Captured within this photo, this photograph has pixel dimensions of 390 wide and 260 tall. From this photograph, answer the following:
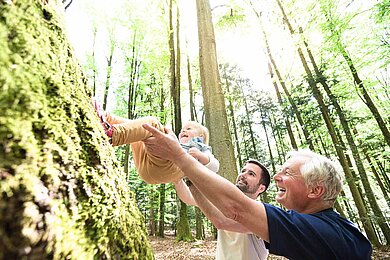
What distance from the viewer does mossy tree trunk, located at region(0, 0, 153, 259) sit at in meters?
0.46

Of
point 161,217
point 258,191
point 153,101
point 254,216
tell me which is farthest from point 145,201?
point 254,216

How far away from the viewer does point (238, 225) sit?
7.65 ft

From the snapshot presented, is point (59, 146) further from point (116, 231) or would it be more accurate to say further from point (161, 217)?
point (161, 217)

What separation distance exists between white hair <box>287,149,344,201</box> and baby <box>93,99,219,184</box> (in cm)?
104

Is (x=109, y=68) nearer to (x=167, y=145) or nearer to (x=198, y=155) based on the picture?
(x=198, y=155)

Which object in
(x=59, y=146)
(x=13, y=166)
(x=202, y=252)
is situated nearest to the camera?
(x=13, y=166)

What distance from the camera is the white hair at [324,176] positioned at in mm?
1975

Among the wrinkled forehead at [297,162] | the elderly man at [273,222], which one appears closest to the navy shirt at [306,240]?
the elderly man at [273,222]

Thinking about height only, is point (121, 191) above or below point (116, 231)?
above

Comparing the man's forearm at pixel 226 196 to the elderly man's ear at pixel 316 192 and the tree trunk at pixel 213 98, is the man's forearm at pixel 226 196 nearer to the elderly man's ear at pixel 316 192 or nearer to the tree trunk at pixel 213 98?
the elderly man's ear at pixel 316 192

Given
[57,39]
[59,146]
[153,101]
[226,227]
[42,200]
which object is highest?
[153,101]

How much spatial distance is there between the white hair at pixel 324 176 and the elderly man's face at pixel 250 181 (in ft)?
3.31

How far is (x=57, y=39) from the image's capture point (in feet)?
2.97

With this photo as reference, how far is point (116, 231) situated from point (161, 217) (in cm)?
1602
